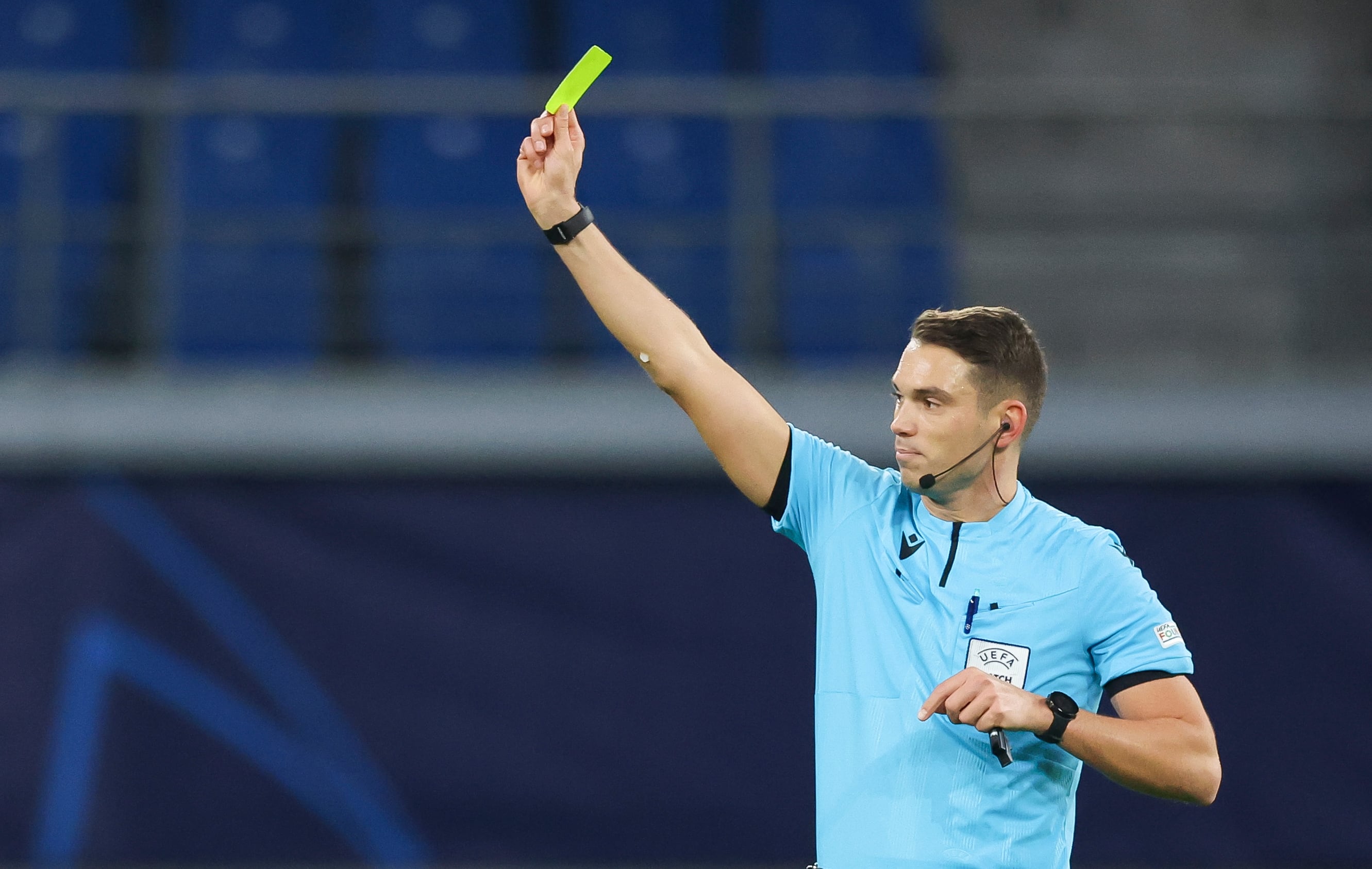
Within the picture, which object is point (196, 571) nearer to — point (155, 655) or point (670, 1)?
point (155, 655)

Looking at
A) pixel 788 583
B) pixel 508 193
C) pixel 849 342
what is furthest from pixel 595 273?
pixel 508 193

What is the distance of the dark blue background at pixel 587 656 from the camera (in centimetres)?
553

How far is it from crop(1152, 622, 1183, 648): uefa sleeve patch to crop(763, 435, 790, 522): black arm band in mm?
614

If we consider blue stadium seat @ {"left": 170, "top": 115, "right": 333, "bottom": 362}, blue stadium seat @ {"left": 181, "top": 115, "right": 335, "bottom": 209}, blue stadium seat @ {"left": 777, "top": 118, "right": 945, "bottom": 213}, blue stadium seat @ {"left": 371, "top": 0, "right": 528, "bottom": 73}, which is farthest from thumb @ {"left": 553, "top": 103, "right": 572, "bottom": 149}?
blue stadium seat @ {"left": 371, "top": 0, "right": 528, "bottom": 73}

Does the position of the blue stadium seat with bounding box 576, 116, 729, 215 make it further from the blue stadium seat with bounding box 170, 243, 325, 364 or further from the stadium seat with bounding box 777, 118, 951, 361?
the blue stadium seat with bounding box 170, 243, 325, 364

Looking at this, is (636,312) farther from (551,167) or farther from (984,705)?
(984,705)

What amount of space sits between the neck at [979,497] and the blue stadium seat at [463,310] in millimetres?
4050

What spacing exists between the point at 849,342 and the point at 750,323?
0.64m

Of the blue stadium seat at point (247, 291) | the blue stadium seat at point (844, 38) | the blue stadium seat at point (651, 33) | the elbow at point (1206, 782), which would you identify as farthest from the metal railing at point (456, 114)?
the elbow at point (1206, 782)

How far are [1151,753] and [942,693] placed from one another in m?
0.34

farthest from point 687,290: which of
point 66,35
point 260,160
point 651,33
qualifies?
point 66,35

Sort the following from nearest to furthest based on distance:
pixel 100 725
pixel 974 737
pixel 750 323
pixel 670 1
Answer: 1. pixel 974 737
2. pixel 100 725
3. pixel 750 323
4. pixel 670 1

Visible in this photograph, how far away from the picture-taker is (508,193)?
7.04 meters

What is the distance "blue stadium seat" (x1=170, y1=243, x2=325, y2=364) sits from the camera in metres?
6.36
